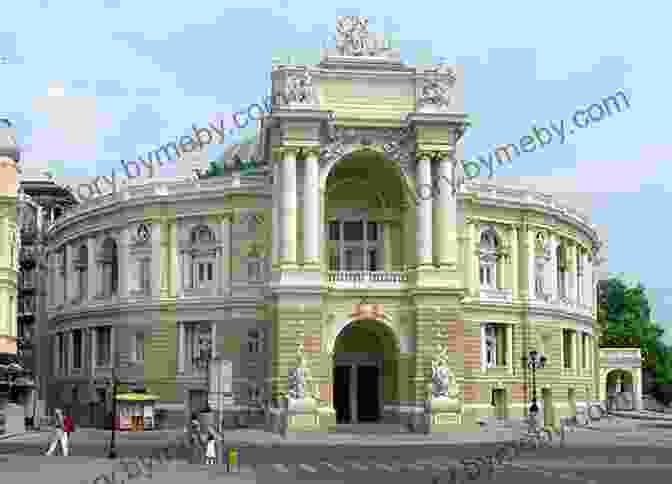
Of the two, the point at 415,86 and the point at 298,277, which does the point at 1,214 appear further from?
the point at 415,86

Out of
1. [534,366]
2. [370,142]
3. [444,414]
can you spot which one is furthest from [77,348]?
[534,366]

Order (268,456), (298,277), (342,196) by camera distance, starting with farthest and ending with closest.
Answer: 1. (342,196)
2. (298,277)
3. (268,456)

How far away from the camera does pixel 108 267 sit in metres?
73.5

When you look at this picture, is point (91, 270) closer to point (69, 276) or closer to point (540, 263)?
point (69, 276)

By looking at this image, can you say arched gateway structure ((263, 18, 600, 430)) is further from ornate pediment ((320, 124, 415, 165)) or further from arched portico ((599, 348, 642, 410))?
arched portico ((599, 348, 642, 410))

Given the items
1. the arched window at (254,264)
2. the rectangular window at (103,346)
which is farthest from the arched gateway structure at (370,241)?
the rectangular window at (103,346)

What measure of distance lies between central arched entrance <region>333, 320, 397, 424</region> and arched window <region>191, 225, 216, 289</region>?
1017 cm

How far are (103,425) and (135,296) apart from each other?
27.7ft

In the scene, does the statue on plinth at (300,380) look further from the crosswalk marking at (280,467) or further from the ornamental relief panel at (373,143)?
the crosswalk marking at (280,467)

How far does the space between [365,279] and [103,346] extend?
2188 cm

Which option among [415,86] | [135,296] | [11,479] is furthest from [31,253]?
[11,479]

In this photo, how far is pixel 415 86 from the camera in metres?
61.4

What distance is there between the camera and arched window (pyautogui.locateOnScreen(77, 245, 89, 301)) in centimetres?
7538

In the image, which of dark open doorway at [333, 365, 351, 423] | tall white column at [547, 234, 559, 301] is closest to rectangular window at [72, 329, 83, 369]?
dark open doorway at [333, 365, 351, 423]
